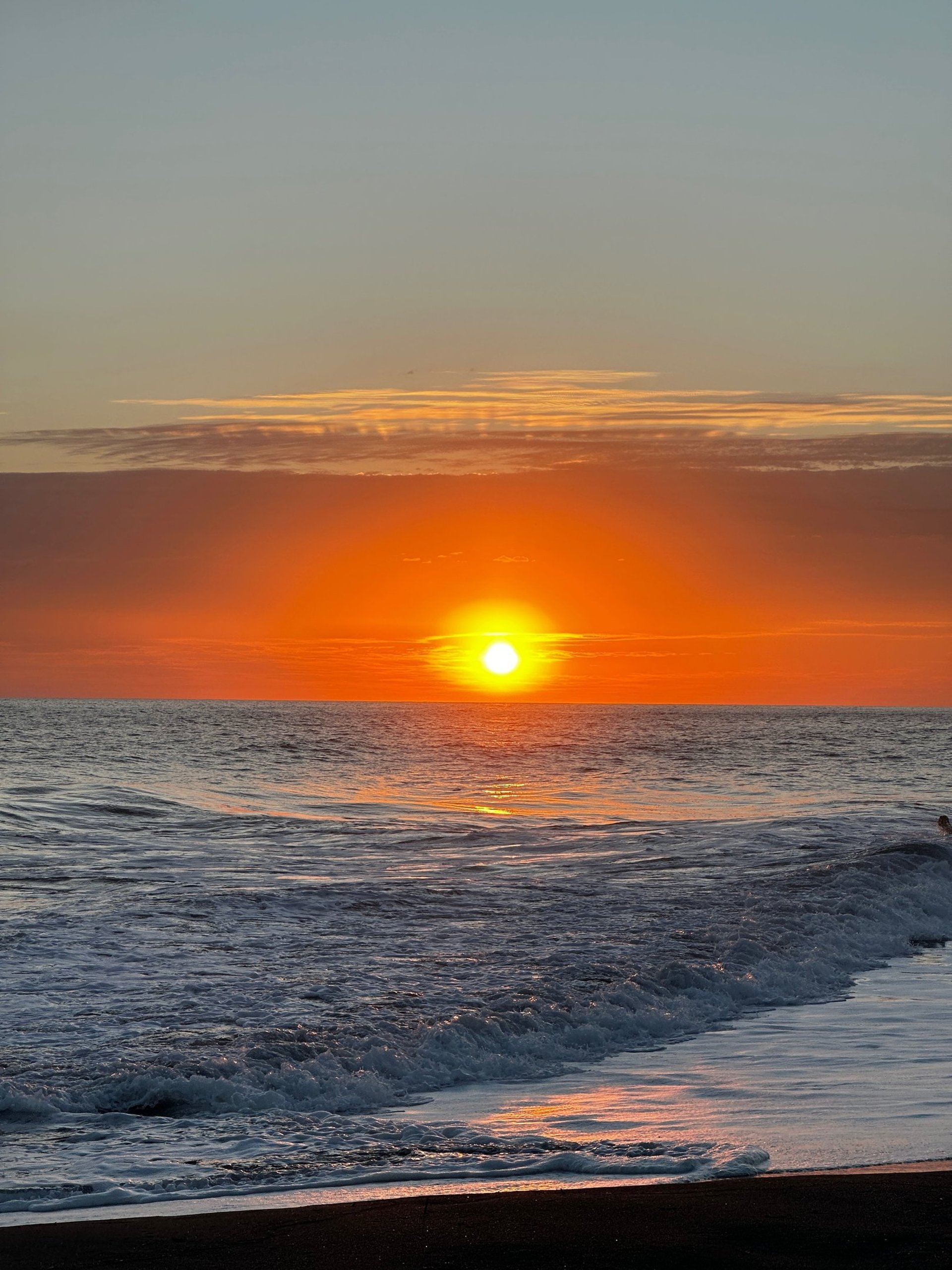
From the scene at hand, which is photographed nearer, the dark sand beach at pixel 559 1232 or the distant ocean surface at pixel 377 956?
the dark sand beach at pixel 559 1232

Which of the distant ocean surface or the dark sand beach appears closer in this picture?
the dark sand beach

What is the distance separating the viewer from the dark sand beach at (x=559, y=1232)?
18.9ft

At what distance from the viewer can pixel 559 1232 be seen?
6.10m

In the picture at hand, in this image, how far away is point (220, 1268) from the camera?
5680 mm

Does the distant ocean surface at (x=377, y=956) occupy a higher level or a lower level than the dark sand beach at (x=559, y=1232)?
higher

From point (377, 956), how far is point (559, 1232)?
802 centimetres

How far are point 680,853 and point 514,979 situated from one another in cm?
1215

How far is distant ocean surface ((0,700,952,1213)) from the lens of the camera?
25.3ft

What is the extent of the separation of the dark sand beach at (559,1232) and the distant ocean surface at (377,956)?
48 centimetres

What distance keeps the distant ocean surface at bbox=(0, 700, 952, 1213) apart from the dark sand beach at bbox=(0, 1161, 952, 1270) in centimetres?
48

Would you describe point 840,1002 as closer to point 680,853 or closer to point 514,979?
point 514,979

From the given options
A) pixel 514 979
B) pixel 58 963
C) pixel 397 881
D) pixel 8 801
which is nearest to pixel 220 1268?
pixel 514 979

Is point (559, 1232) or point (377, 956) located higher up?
point (377, 956)

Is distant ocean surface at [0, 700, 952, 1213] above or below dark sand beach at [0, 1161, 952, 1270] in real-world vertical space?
above
